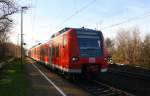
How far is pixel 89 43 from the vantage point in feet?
73.8

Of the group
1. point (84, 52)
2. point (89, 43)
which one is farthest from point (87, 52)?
point (89, 43)

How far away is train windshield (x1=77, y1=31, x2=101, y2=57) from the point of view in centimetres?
2209

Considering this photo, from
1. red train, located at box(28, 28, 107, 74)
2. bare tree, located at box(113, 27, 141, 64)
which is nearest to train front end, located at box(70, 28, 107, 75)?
red train, located at box(28, 28, 107, 74)

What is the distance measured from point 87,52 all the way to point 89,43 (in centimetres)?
65

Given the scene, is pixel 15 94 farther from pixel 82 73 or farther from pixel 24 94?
pixel 82 73

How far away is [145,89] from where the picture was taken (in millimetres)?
18734

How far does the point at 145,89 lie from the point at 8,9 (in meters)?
24.5

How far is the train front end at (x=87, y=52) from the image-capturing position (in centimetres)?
2177

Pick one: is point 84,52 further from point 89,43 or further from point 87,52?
point 89,43

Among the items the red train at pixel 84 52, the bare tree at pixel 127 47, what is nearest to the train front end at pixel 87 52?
the red train at pixel 84 52

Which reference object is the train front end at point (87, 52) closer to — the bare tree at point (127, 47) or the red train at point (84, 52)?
the red train at point (84, 52)

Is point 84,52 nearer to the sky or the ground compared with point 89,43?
nearer to the ground

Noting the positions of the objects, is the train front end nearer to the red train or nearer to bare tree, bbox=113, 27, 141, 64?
the red train

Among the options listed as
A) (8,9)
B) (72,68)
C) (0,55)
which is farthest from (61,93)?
(0,55)
